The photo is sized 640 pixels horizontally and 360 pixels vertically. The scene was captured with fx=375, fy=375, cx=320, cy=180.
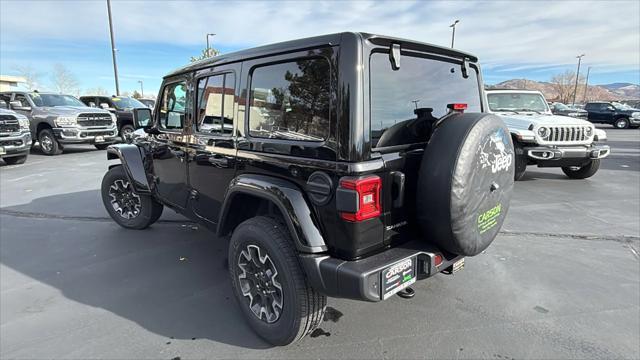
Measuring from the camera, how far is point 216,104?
3045mm

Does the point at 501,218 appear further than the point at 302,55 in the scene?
Yes

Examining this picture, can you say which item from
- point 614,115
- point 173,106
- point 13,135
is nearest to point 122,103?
point 13,135

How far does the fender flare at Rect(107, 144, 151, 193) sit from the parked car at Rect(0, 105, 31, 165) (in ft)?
23.0

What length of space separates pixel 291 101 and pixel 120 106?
628 inches

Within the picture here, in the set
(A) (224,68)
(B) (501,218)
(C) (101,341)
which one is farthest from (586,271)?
(C) (101,341)

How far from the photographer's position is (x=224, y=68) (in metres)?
2.94

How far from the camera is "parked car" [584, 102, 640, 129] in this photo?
22.2 m

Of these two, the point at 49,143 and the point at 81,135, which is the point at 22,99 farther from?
the point at 81,135

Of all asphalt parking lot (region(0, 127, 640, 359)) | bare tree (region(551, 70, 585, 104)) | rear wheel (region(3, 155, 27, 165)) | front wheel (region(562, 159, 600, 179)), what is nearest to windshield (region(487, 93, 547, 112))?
front wheel (region(562, 159, 600, 179))

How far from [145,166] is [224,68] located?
2000 mm

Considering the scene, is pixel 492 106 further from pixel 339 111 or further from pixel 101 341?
pixel 101 341

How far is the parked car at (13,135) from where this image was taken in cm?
907

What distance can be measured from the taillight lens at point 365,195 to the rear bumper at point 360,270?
26 cm

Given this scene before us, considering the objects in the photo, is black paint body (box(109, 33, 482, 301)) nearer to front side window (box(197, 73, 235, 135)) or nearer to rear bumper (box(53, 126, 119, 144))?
front side window (box(197, 73, 235, 135))
